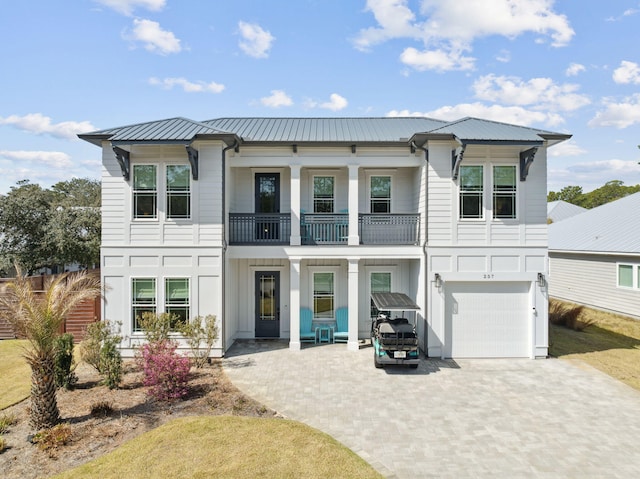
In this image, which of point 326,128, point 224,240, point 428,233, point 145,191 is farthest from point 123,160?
point 428,233

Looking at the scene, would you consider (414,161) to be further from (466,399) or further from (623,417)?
(623,417)

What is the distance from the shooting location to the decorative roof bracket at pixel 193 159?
1084 cm

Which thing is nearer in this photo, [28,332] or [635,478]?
[635,478]

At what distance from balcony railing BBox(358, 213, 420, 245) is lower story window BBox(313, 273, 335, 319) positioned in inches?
89.1

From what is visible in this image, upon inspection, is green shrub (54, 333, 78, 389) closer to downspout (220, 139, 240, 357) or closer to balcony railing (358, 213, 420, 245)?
downspout (220, 139, 240, 357)

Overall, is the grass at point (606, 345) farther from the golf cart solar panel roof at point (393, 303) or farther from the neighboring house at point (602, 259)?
the golf cart solar panel roof at point (393, 303)

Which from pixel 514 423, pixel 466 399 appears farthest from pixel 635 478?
pixel 466 399

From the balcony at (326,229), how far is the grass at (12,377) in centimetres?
674

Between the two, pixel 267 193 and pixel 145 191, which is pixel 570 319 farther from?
pixel 145 191

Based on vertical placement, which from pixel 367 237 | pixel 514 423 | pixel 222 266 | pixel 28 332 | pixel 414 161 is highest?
pixel 414 161

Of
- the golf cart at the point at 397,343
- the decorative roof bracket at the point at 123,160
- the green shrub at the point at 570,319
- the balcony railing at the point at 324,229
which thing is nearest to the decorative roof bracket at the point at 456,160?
the balcony railing at the point at 324,229

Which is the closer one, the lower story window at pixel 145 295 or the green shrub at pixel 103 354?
the green shrub at pixel 103 354

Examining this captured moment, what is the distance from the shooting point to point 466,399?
834 centimetres

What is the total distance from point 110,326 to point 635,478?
13.1 m
